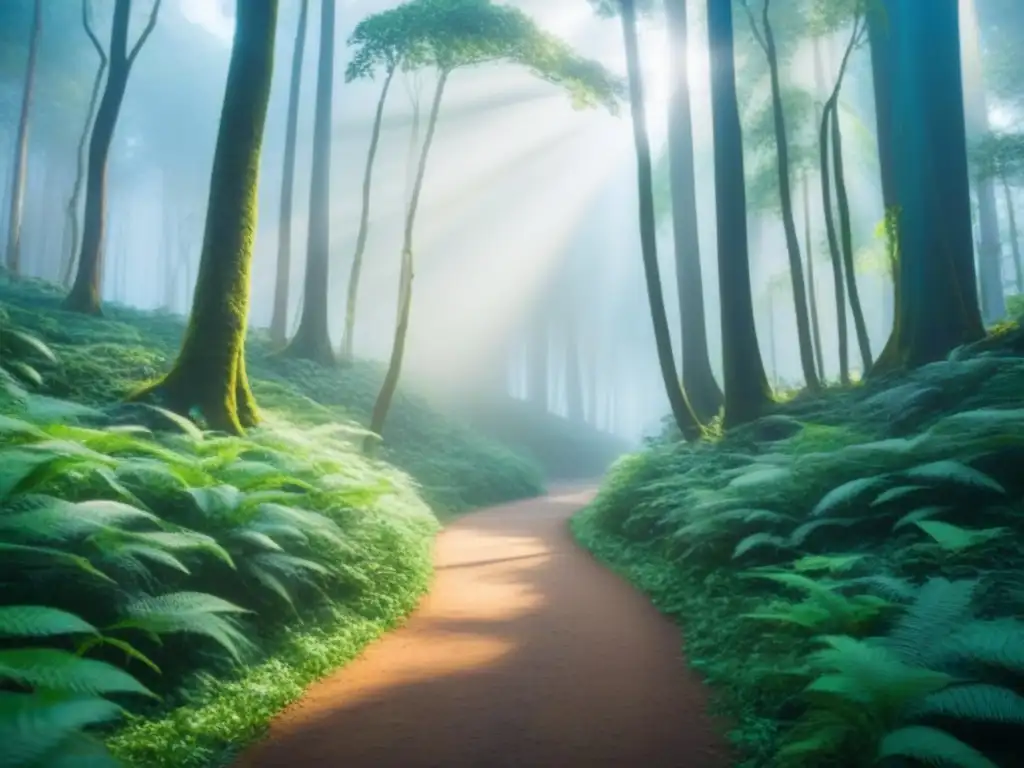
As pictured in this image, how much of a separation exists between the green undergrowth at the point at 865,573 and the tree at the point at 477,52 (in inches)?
268

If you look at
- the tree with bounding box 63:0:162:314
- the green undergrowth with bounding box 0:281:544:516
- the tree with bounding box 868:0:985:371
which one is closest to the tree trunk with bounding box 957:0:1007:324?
the tree with bounding box 868:0:985:371

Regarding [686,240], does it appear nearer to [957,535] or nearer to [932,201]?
[932,201]

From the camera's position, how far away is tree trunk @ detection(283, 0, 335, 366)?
18484 mm

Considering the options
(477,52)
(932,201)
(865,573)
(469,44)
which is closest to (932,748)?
(865,573)

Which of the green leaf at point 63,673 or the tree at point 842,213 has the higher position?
the tree at point 842,213

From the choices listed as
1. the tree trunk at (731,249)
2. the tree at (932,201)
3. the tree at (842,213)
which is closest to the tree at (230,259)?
the tree trunk at (731,249)

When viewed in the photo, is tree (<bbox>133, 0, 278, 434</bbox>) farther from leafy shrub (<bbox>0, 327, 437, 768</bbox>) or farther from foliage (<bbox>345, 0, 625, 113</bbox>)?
foliage (<bbox>345, 0, 625, 113</bbox>)

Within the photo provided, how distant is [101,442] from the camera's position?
5.84 meters

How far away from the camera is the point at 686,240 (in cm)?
1686

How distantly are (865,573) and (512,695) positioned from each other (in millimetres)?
2773

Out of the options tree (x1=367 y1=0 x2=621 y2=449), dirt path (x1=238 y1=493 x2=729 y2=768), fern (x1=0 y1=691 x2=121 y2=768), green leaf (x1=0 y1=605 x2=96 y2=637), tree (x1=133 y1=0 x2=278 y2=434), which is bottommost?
dirt path (x1=238 y1=493 x2=729 y2=768)

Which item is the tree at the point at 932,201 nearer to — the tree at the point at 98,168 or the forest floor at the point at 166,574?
the forest floor at the point at 166,574

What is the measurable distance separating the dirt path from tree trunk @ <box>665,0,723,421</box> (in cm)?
869

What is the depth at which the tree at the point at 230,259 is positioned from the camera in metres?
8.78
